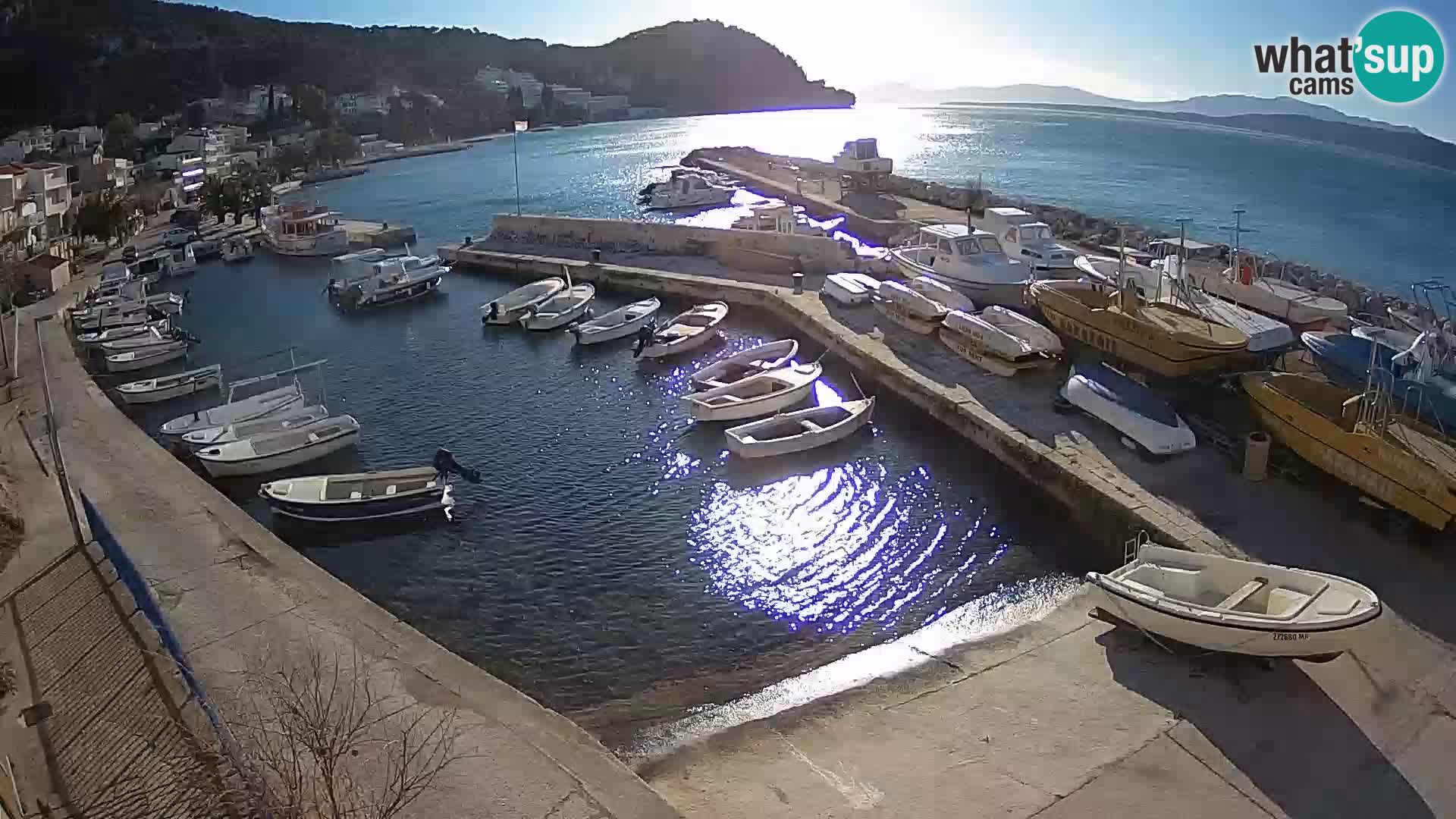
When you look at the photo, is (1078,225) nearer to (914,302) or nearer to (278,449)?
(914,302)

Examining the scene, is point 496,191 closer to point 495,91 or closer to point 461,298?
point 461,298

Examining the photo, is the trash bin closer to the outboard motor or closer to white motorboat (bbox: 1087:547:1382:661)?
white motorboat (bbox: 1087:547:1382:661)

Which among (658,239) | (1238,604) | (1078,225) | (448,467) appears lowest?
(1238,604)

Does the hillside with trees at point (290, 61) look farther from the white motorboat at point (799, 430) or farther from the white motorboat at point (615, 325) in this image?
the white motorboat at point (799, 430)

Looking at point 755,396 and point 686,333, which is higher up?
point 686,333

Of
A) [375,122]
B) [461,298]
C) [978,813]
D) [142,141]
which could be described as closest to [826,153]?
[375,122]

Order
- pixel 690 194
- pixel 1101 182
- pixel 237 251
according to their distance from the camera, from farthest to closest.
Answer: pixel 1101 182 < pixel 690 194 < pixel 237 251

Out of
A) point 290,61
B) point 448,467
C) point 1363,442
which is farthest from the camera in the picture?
point 290,61

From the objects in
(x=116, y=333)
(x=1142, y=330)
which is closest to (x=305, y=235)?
(x=116, y=333)
